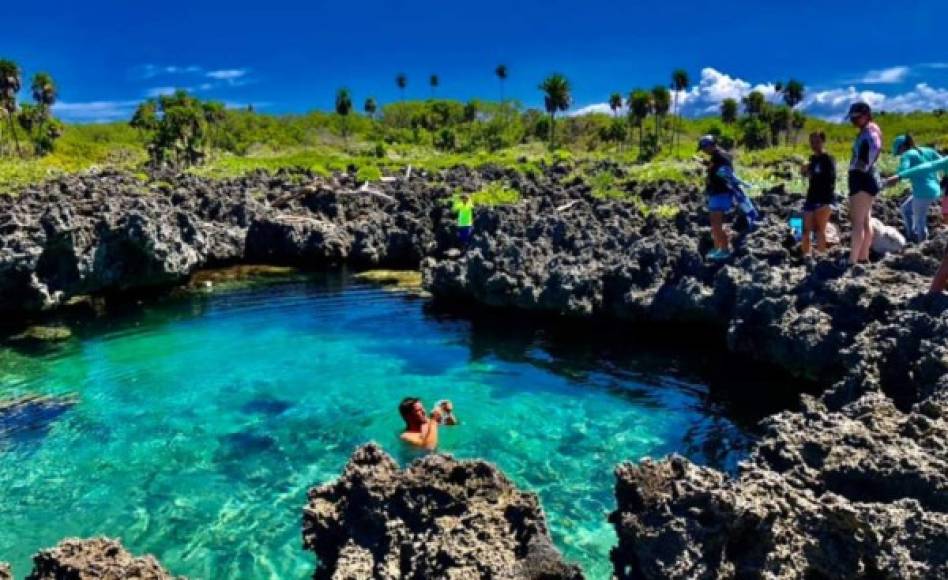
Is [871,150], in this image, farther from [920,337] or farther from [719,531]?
[719,531]

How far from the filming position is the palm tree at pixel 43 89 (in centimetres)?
9338

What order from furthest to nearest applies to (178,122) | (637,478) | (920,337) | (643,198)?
(178,122), (643,198), (920,337), (637,478)

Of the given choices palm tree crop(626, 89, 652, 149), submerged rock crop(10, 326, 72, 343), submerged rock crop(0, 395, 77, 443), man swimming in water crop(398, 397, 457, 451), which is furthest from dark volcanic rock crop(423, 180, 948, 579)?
palm tree crop(626, 89, 652, 149)

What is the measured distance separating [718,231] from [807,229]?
2079mm

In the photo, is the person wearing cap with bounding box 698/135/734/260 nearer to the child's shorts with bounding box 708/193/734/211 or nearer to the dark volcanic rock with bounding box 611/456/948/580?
the child's shorts with bounding box 708/193/734/211

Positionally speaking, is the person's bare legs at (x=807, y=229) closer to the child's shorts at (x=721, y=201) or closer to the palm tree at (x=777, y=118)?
the child's shorts at (x=721, y=201)

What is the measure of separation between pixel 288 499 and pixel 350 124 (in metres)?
177

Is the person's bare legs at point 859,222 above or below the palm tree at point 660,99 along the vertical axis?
below

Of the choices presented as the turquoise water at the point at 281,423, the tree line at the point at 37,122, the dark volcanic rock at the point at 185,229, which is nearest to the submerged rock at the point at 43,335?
the turquoise water at the point at 281,423

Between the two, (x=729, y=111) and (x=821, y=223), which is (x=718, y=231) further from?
(x=729, y=111)

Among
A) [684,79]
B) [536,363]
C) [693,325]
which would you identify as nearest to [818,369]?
[693,325]

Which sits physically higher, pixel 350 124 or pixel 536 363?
pixel 350 124

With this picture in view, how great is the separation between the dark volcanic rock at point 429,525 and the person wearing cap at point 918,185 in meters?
9.58

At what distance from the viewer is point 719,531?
4.73m
